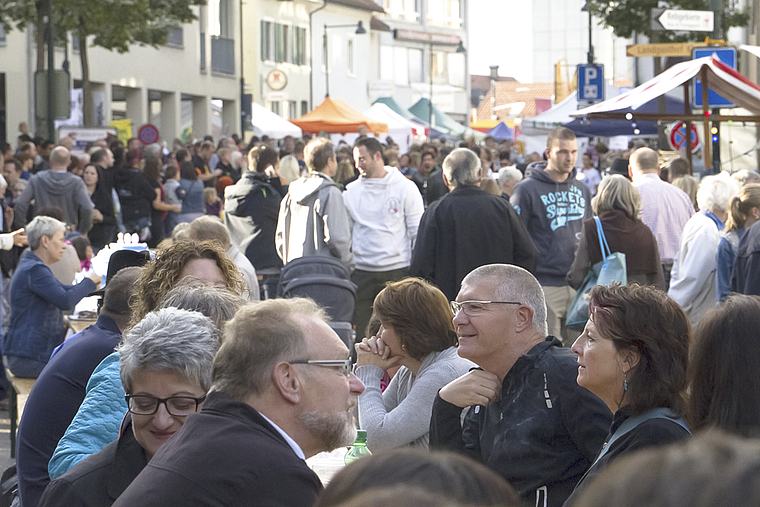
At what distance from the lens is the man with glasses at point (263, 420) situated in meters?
2.30

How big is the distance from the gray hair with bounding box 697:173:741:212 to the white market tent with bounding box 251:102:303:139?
23.3 metres

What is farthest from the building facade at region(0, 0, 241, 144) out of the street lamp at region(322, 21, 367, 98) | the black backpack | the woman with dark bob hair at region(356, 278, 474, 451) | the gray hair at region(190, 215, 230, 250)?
the woman with dark bob hair at region(356, 278, 474, 451)

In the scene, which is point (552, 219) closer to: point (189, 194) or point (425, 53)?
point (189, 194)

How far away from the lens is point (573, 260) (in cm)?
809

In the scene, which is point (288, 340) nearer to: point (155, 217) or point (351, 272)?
point (351, 272)

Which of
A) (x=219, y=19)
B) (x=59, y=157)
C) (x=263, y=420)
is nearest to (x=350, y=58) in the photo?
(x=219, y=19)

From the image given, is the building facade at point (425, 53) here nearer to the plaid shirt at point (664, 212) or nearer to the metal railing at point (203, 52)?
the metal railing at point (203, 52)

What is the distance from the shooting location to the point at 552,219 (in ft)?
26.6

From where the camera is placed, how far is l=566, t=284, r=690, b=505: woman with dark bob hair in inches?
113

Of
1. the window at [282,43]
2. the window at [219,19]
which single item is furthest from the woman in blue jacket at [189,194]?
the window at [282,43]

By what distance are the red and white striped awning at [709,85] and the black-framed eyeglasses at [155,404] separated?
331 inches

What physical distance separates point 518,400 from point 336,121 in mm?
24077

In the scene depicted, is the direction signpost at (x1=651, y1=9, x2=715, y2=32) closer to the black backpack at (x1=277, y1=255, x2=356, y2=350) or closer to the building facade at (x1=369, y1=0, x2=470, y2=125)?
the black backpack at (x1=277, y1=255, x2=356, y2=350)

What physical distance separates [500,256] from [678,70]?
4.83m
